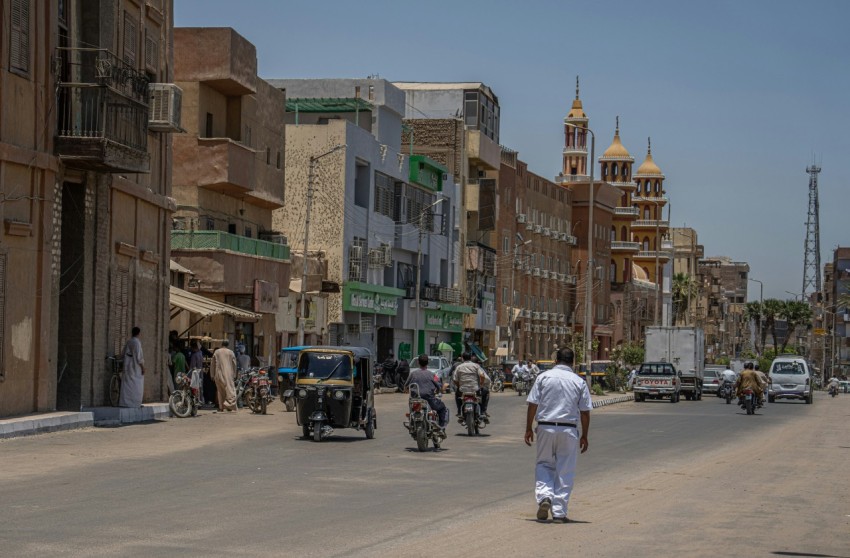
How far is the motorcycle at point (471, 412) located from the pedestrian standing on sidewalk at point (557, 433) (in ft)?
47.0

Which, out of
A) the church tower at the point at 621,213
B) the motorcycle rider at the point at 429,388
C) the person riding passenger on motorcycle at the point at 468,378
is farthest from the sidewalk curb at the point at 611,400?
the church tower at the point at 621,213

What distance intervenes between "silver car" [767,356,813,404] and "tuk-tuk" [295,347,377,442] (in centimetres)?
3844

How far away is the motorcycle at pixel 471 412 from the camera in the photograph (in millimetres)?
28766

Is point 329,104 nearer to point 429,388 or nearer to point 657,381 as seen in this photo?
point 657,381

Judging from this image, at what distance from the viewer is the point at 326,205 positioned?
63.2 m

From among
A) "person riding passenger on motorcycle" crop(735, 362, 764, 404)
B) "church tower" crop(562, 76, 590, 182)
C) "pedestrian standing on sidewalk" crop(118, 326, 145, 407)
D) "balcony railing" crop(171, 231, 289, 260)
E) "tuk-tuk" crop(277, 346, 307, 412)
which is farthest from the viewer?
"church tower" crop(562, 76, 590, 182)

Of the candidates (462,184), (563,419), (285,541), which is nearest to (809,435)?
(563,419)

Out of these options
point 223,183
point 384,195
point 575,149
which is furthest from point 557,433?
point 575,149

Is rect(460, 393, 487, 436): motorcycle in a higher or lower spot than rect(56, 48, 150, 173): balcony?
lower

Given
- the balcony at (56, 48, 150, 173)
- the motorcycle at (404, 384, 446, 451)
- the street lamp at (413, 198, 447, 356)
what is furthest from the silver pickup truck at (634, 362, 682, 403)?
the motorcycle at (404, 384, 446, 451)

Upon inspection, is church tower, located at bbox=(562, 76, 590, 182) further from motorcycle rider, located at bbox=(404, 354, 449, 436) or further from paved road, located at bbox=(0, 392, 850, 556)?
motorcycle rider, located at bbox=(404, 354, 449, 436)

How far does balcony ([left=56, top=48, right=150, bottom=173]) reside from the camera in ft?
90.8

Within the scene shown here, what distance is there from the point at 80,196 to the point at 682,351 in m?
42.3

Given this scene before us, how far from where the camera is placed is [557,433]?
46.3 feet
